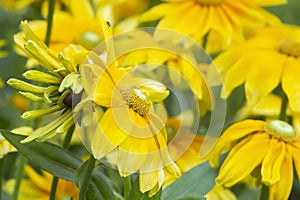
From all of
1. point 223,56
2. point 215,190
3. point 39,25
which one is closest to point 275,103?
point 223,56

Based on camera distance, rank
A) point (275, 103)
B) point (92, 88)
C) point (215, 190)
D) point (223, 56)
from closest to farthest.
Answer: point (92, 88), point (215, 190), point (223, 56), point (275, 103)

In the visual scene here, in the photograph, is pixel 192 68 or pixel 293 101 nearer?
pixel 293 101

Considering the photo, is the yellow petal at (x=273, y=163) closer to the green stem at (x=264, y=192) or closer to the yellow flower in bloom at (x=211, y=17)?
the green stem at (x=264, y=192)

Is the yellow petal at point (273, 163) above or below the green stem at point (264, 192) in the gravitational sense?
above

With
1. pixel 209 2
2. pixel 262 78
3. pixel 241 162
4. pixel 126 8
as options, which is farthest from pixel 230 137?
pixel 126 8

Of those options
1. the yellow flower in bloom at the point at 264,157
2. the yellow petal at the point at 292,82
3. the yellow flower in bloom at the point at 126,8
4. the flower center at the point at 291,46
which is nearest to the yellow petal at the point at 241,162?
the yellow flower in bloom at the point at 264,157

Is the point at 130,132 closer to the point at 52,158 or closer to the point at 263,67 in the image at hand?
the point at 52,158

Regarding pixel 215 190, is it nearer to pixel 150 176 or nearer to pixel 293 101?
pixel 293 101
